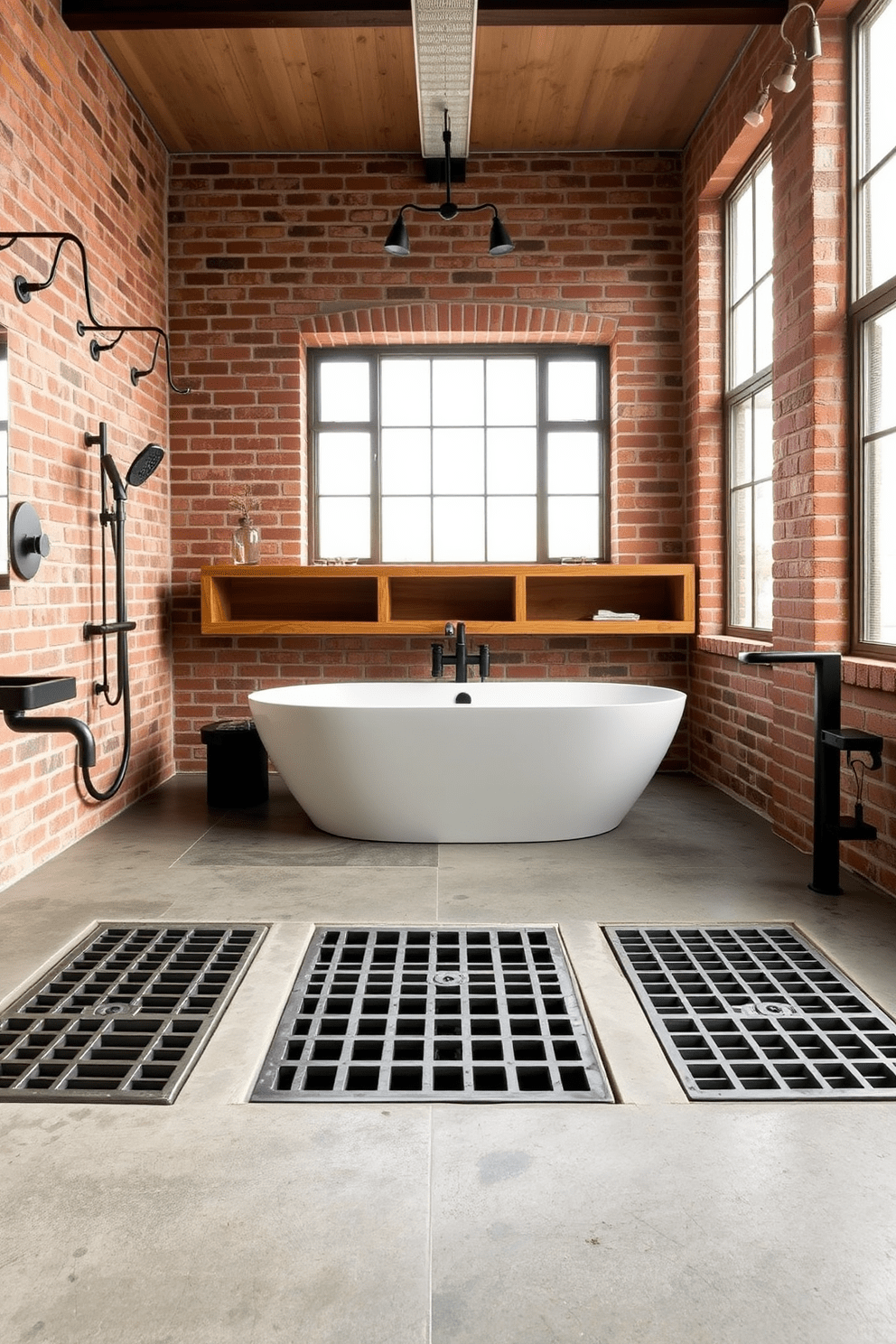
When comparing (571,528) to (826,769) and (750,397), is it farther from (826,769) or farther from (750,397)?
(826,769)

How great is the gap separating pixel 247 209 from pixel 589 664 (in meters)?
2.78

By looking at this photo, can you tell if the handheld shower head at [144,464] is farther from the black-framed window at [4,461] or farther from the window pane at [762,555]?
the window pane at [762,555]

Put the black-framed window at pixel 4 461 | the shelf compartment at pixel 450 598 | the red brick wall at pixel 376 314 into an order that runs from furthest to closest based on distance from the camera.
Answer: the shelf compartment at pixel 450 598 < the red brick wall at pixel 376 314 < the black-framed window at pixel 4 461

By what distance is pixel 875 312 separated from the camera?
310cm

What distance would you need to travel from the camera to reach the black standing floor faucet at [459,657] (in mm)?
4383

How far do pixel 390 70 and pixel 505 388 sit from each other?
151 centimetres

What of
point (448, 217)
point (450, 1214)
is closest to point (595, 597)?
point (448, 217)

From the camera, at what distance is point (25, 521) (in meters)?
3.14

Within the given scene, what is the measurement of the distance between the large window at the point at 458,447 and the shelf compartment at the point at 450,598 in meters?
0.16

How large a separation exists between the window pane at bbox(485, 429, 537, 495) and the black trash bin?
1.85 m

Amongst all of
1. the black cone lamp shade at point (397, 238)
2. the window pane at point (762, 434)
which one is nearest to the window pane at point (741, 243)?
the window pane at point (762, 434)

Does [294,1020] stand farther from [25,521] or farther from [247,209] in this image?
[247,209]

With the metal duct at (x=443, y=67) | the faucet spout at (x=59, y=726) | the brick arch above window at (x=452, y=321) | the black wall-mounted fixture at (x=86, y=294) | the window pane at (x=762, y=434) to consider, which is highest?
the metal duct at (x=443, y=67)

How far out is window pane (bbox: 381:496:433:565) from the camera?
203 inches
